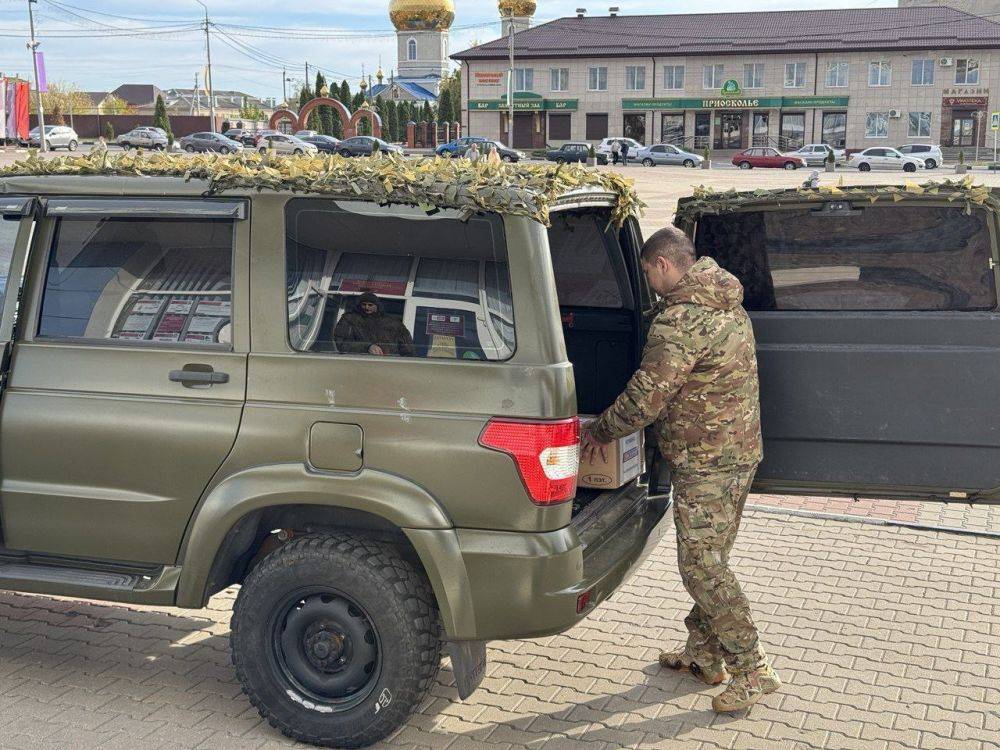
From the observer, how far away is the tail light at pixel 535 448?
3.65 metres

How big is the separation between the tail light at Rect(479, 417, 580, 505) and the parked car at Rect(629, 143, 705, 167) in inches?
2472

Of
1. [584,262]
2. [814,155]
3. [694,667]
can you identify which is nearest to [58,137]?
[814,155]

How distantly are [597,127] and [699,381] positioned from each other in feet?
254

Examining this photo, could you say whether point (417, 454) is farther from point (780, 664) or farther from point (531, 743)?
point (780, 664)

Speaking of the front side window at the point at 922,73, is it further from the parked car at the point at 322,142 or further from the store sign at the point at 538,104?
the parked car at the point at 322,142

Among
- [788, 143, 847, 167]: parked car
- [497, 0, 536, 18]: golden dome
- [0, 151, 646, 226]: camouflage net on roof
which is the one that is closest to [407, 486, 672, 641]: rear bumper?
[0, 151, 646, 226]: camouflage net on roof

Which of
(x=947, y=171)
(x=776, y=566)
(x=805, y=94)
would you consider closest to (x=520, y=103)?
(x=805, y=94)

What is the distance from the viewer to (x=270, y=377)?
3.91m

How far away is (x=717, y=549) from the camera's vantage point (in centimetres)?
437

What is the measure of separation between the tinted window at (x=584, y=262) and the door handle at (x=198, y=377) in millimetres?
1641

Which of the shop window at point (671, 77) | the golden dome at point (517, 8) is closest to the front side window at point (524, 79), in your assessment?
the shop window at point (671, 77)

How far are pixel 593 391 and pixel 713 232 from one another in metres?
0.92

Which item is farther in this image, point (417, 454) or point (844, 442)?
point (844, 442)

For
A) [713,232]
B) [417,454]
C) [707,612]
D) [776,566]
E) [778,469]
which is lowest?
[776,566]
